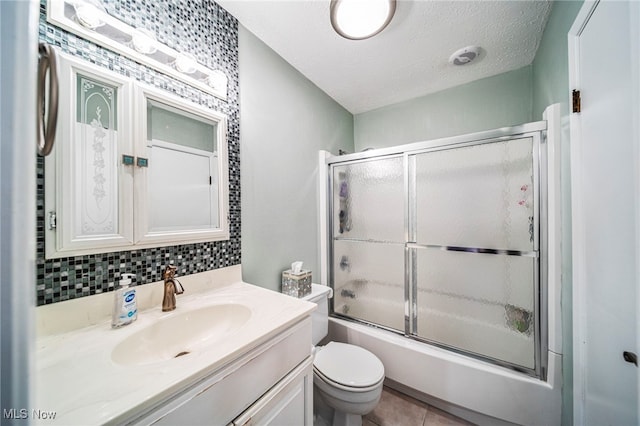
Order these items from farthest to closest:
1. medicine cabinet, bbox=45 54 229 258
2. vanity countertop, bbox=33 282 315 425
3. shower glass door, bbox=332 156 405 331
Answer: shower glass door, bbox=332 156 405 331 < medicine cabinet, bbox=45 54 229 258 < vanity countertop, bbox=33 282 315 425

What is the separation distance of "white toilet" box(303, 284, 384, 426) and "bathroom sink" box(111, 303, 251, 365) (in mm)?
559

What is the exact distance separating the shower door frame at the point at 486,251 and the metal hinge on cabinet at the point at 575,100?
0.26m

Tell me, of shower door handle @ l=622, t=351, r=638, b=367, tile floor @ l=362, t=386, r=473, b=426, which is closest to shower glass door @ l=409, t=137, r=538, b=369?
tile floor @ l=362, t=386, r=473, b=426

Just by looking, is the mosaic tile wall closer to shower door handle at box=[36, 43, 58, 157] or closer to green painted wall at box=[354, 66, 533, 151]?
shower door handle at box=[36, 43, 58, 157]

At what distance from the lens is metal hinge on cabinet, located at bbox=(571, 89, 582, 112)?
905 millimetres

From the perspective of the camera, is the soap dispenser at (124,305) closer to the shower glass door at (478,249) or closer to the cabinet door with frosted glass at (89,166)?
the cabinet door with frosted glass at (89,166)

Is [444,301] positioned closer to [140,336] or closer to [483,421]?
[483,421]

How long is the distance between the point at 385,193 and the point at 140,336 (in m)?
1.60

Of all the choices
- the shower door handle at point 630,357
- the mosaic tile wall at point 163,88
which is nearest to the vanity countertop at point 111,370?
the mosaic tile wall at point 163,88

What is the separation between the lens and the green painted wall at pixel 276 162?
132 cm

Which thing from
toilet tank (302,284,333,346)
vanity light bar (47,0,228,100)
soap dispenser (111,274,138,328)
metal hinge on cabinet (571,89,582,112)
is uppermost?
vanity light bar (47,0,228,100)

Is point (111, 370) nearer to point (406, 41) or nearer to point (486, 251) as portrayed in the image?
point (486, 251)

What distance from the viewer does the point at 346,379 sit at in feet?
3.83

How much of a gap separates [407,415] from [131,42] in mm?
2437
